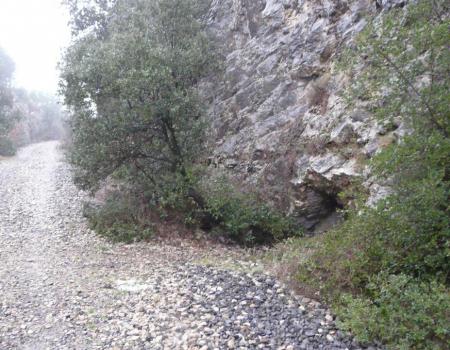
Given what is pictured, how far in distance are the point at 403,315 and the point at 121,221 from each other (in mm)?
9330

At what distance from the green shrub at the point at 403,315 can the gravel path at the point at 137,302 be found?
0.40 m

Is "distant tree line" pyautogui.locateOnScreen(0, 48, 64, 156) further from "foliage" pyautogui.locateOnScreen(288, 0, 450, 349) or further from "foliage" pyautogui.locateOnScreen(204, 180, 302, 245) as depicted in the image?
"foliage" pyautogui.locateOnScreen(288, 0, 450, 349)

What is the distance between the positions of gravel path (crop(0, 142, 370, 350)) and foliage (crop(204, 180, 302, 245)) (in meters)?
1.26

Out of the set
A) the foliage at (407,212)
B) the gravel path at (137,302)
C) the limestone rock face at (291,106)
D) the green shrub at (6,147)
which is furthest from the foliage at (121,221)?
the green shrub at (6,147)

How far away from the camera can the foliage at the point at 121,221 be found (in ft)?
38.7

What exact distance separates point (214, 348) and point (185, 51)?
30.9 feet

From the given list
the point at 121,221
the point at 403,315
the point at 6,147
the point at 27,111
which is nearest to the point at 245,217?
the point at 121,221

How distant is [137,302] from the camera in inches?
292

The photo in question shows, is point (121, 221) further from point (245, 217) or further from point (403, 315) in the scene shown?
point (403, 315)

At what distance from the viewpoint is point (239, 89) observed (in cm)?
1457

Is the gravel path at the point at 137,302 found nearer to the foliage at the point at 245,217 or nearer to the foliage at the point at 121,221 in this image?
the foliage at the point at 121,221

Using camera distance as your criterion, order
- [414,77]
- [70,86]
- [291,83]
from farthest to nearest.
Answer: [291,83], [70,86], [414,77]

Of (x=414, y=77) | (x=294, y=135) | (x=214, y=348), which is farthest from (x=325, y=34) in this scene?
(x=214, y=348)

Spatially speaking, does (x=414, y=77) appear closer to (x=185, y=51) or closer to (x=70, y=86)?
(x=185, y=51)
